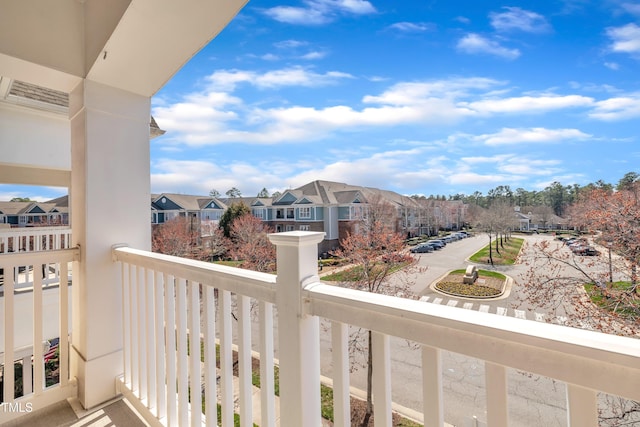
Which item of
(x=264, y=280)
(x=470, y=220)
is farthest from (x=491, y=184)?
(x=264, y=280)

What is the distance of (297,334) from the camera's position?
957mm

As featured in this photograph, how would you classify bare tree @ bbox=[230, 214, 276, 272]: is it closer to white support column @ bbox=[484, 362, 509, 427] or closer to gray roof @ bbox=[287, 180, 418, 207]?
gray roof @ bbox=[287, 180, 418, 207]

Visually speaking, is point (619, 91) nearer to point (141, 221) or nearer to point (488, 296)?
point (488, 296)

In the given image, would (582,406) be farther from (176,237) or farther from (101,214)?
(101,214)

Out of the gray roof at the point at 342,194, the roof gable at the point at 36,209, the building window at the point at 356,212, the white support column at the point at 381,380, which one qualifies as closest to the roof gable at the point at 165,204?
the gray roof at the point at 342,194

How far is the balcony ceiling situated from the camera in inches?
57.3

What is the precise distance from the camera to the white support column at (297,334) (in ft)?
3.13

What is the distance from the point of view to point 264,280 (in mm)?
1076

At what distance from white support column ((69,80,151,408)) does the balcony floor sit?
7 cm

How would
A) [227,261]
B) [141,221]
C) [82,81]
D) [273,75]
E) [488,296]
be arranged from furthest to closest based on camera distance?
[141,221]
[82,81]
[273,75]
[227,261]
[488,296]

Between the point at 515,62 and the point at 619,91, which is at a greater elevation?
the point at 515,62

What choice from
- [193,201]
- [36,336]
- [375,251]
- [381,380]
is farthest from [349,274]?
[36,336]

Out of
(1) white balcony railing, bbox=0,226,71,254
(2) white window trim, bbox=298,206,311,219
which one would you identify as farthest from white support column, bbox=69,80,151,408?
(1) white balcony railing, bbox=0,226,71,254

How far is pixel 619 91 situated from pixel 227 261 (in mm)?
1542
